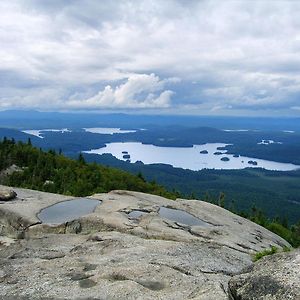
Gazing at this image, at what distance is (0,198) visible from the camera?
30.6 meters

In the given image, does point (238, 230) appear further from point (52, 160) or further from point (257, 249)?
point (52, 160)

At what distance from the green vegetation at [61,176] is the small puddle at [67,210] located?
40.5 meters

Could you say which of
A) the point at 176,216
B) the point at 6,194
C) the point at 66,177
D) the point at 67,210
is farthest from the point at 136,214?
the point at 66,177

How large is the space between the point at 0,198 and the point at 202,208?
15.2 m

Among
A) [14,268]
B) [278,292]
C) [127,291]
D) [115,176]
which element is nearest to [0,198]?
[14,268]

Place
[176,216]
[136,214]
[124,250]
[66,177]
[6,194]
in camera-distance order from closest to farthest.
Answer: [124,250]
[136,214]
[176,216]
[6,194]
[66,177]

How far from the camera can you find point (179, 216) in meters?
29.1

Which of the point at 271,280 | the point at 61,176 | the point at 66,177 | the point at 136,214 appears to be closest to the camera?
the point at 271,280

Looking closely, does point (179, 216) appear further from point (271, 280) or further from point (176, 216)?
point (271, 280)

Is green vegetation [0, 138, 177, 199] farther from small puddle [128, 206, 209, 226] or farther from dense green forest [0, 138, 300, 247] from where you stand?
small puddle [128, 206, 209, 226]

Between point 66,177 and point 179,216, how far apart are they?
54092 millimetres

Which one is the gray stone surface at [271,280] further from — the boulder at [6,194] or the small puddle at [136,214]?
the boulder at [6,194]

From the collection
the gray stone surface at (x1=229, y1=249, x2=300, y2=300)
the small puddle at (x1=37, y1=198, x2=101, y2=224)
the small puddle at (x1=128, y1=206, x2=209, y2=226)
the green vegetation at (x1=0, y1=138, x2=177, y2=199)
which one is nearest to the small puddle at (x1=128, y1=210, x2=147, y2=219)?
the small puddle at (x1=128, y1=206, x2=209, y2=226)

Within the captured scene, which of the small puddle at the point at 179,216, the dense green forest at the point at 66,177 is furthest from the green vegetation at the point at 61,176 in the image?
the small puddle at the point at 179,216
